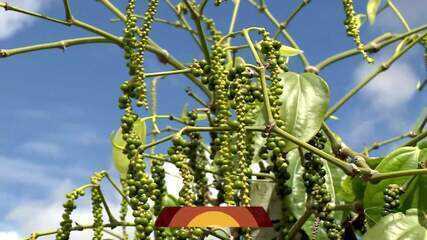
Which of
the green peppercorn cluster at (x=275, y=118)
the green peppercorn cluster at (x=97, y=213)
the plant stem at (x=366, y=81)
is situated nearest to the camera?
the green peppercorn cluster at (x=275, y=118)

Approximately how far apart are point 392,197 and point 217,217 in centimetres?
44

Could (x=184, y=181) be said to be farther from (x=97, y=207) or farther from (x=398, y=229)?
(x=97, y=207)

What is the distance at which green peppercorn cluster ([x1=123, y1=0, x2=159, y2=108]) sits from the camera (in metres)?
1.26

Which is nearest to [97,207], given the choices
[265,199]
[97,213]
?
[97,213]

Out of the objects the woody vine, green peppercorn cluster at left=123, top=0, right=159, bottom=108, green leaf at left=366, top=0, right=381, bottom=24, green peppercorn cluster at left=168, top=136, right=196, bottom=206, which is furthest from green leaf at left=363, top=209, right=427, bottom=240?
green leaf at left=366, top=0, right=381, bottom=24

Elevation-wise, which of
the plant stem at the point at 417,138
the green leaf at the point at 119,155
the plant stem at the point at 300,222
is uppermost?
the green leaf at the point at 119,155

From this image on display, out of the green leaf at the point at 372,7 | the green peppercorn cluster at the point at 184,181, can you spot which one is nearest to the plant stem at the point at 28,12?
the green peppercorn cluster at the point at 184,181

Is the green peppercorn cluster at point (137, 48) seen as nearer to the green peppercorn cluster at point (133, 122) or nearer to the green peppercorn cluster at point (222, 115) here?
the green peppercorn cluster at point (133, 122)

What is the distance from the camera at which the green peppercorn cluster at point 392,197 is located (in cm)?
126

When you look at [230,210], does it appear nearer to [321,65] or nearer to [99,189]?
[99,189]

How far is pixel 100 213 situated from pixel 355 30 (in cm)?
65

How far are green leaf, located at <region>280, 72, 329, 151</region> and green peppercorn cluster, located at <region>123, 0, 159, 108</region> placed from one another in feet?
0.86

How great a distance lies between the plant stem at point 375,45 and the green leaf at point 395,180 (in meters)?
0.62

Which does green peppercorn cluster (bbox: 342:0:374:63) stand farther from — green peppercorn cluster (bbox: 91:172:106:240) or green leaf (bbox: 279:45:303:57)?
green peppercorn cluster (bbox: 91:172:106:240)
